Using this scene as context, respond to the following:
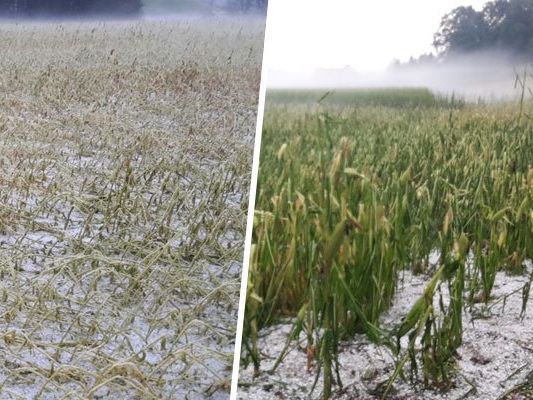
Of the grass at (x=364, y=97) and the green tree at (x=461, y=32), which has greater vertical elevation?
the green tree at (x=461, y=32)

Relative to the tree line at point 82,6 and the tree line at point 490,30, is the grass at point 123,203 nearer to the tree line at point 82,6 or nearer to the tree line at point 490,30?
the tree line at point 82,6

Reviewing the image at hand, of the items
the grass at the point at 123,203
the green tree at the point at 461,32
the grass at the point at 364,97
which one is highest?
the green tree at the point at 461,32

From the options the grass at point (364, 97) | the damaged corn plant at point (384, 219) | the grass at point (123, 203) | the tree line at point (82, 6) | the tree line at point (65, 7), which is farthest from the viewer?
the tree line at point (65, 7)

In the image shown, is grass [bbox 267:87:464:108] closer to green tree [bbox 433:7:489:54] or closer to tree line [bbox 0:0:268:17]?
green tree [bbox 433:7:489:54]

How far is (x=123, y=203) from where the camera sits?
2500mm

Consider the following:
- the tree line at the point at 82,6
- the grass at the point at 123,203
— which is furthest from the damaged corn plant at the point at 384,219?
the tree line at the point at 82,6

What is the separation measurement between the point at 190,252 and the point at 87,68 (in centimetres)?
73

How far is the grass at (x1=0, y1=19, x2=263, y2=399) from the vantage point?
7.61 ft

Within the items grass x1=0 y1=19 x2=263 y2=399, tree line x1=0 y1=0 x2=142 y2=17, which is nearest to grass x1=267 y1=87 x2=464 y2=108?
grass x1=0 y1=19 x2=263 y2=399

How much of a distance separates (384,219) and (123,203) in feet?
2.76

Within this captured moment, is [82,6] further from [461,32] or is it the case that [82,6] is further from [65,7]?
[461,32]

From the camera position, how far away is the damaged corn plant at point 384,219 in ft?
6.70

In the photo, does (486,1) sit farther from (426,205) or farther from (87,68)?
(87,68)

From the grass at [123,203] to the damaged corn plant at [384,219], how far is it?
11.6 inches
